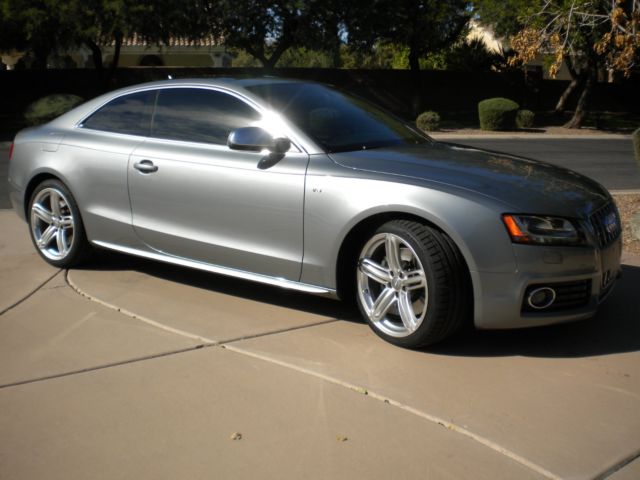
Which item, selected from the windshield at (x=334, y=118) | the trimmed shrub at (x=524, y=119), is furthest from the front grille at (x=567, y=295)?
the trimmed shrub at (x=524, y=119)

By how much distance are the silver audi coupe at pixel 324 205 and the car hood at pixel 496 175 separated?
2cm

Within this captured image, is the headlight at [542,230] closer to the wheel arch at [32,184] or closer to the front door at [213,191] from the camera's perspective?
the front door at [213,191]

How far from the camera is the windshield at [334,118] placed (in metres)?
5.41

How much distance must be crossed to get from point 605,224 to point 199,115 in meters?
2.91

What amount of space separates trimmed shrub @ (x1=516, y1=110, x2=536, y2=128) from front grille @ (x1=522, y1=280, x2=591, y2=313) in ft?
85.4

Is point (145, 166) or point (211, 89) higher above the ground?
point (211, 89)

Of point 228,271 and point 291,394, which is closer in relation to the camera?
point 291,394

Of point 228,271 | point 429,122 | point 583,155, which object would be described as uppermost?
point 228,271

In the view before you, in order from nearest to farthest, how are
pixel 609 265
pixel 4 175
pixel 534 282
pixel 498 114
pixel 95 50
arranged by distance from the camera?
pixel 534 282
pixel 609 265
pixel 4 175
pixel 498 114
pixel 95 50

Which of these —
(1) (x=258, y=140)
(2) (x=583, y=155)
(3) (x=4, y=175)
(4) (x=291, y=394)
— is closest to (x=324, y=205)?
(1) (x=258, y=140)

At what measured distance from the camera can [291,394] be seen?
13.5 feet

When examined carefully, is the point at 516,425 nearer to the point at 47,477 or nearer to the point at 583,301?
the point at 583,301

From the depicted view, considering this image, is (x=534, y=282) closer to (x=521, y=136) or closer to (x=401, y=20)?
(x=521, y=136)

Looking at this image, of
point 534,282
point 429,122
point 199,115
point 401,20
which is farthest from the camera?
point 401,20
